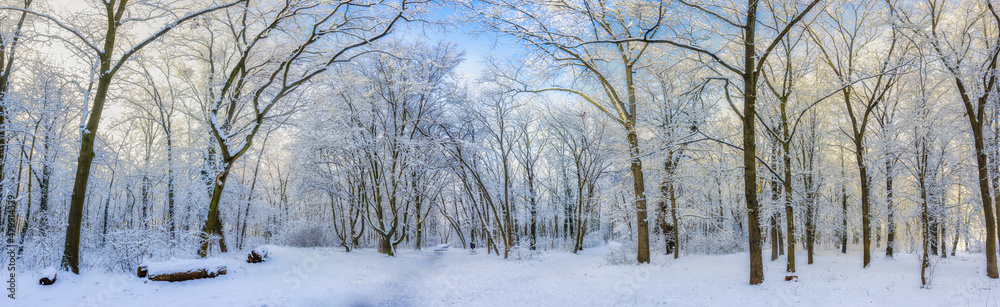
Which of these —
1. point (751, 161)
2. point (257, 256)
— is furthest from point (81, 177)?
point (751, 161)

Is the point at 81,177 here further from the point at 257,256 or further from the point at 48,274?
the point at 257,256

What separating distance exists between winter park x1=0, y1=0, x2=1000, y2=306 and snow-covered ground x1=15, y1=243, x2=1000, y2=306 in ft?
0.25

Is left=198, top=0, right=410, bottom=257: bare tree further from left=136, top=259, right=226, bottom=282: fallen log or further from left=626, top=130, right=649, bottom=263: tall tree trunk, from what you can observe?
left=626, top=130, right=649, bottom=263: tall tree trunk

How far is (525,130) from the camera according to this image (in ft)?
75.6

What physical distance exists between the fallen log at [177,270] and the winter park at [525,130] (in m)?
0.04

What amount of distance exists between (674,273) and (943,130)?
20.9ft

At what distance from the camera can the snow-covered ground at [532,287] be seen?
6.60 m

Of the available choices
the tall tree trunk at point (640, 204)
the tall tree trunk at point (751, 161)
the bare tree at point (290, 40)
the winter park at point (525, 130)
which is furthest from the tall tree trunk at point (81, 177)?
the tall tree trunk at point (640, 204)

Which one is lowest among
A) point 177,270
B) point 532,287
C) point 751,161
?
point 532,287

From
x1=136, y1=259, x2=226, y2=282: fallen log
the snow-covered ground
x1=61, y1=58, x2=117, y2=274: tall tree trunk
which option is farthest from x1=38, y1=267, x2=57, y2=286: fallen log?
x1=136, y1=259, x2=226, y2=282: fallen log

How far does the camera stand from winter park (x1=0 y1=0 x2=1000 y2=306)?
25.7 ft

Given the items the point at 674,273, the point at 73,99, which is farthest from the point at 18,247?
the point at 674,273

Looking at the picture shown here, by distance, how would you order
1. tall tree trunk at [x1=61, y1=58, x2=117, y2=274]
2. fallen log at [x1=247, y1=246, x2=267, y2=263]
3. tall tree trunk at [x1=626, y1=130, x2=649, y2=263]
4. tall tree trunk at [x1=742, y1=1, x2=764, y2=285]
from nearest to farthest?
1. tall tree trunk at [x1=61, y1=58, x2=117, y2=274]
2. tall tree trunk at [x1=742, y1=1, x2=764, y2=285]
3. fallen log at [x1=247, y1=246, x2=267, y2=263]
4. tall tree trunk at [x1=626, y1=130, x2=649, y2=263]

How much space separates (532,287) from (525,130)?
45.4 feet
